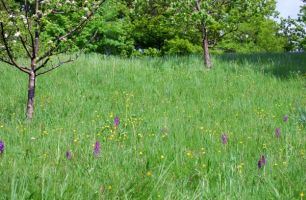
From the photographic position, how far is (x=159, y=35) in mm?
30734

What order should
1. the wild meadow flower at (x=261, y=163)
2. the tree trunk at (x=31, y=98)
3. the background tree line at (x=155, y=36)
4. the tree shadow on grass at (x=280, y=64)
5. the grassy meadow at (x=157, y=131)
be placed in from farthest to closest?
the background tree line at (x=155, y=36)
the tree shadow on grass at (x=280, y=64)
the tree trunk at (x=31, y=98)
the wild meadow flower at (x=261, y=163)
the grassy meadow at (x=157, y=131)

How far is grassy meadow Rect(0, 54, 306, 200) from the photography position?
282 centimetres

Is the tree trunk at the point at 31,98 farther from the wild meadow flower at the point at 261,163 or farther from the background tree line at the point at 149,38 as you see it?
the background tree line at the point at 149,38

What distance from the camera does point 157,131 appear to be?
5.44 metres

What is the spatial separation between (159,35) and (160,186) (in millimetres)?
28394

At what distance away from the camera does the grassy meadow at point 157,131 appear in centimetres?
282

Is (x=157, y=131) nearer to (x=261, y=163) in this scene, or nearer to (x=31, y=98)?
(x=31, y=98)

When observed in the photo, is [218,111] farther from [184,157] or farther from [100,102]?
[184,157]

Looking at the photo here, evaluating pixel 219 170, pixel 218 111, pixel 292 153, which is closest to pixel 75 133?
pixel 219 170

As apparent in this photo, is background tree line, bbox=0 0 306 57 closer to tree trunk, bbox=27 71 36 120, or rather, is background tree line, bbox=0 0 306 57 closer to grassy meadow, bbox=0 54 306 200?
grassy meadow, bbox=0 54 306 200

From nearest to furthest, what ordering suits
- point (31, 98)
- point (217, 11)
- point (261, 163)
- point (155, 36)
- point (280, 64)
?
point (261, 163), point (31, 98), point (280, 64), point (217, 11), point (155, 36)

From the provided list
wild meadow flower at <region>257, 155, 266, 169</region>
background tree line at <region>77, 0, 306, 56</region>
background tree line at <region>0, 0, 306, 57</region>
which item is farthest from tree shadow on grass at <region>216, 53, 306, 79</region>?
background tree line at <region>77, 0, 306, 56</region>

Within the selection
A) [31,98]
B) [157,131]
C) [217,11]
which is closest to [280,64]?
[217,11]

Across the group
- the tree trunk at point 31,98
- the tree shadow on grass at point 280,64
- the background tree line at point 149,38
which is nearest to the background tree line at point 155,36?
the background tree line at point 149,38
